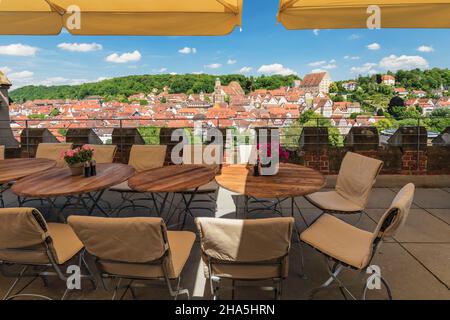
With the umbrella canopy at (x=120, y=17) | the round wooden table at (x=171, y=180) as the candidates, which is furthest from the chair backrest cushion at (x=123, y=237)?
the umbrella canopy at (x=120, y=17)

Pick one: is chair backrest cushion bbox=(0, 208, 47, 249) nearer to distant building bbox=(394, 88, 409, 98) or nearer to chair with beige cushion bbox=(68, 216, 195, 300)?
chair with beige cushion bbox=(68, 216, 195, 300)

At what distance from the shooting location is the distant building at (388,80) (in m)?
8.53

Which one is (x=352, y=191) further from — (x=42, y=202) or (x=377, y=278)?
(x=42, y=202)

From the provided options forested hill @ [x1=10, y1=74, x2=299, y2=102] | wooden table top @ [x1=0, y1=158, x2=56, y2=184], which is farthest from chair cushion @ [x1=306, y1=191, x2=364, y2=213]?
forested hill @ [x1=10, y1=74, x2=299, y2=102]

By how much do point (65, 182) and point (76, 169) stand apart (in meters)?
0.28

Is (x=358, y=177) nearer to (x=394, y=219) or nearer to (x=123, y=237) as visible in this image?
(x=394, y=219)

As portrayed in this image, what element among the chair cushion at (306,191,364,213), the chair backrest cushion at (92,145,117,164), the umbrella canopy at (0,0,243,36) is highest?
the umbrella canopy at (0,0,243,36)

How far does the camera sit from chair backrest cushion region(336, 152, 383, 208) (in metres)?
2.91

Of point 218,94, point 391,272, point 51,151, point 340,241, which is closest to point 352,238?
point 340,241

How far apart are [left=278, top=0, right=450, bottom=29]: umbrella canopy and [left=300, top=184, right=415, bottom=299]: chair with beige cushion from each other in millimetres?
1913

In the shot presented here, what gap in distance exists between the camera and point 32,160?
3951mm

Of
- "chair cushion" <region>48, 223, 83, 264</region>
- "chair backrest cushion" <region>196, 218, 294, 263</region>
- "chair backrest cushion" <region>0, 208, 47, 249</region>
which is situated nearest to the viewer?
"chair backrest cushion" <region>196, 218, 294, 263</region>
